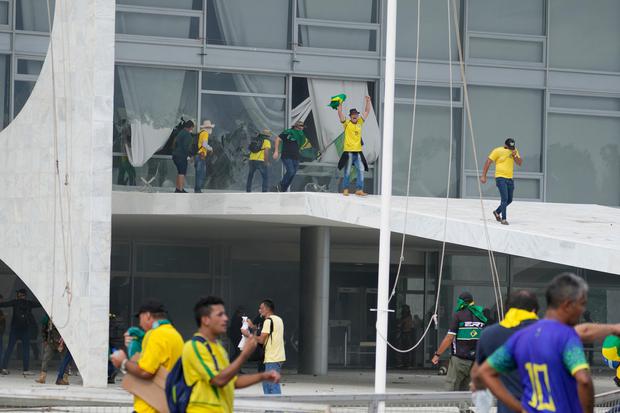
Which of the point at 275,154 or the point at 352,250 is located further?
the point at 352,250

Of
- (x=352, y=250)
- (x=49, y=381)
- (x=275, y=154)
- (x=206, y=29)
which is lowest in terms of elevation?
(x=49, y=381)

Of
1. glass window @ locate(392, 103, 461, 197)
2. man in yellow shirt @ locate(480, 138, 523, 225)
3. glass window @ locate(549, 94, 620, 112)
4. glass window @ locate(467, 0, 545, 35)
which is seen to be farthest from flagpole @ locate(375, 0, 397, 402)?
glass window @ locate(549, 94, 620, 112)

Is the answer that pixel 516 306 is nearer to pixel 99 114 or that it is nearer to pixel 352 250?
pixel 99 114

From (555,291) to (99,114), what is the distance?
16.0m

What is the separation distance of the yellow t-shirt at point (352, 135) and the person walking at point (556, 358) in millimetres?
16777

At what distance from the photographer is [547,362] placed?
246 inches

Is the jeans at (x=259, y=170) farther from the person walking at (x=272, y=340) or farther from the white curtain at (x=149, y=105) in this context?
the person walking at (x=272, y=340)

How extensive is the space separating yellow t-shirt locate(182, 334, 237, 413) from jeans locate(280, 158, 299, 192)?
1814 cm

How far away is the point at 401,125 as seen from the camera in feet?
95.9

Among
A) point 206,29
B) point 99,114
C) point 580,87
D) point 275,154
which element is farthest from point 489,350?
point 580,87

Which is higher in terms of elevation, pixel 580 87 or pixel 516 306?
pixel 580 87

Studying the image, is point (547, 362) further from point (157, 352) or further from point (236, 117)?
point (236, 117)

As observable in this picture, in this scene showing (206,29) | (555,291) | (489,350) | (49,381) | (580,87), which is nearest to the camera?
(555,291)

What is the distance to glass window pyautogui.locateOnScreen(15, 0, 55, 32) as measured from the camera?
27.2 metres
